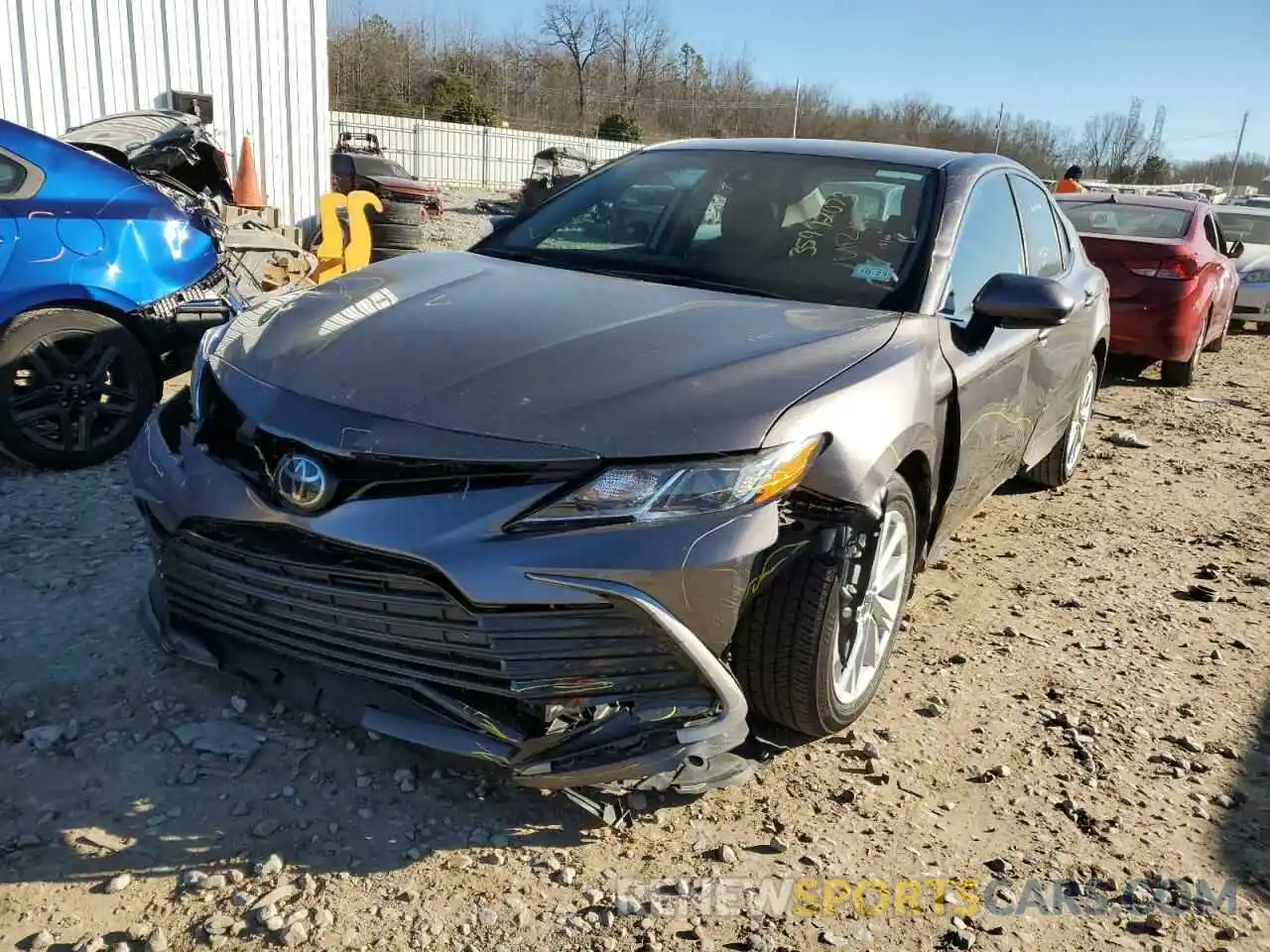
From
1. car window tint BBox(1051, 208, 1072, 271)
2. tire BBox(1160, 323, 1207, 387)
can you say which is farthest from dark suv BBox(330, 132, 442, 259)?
tire BBox(1160, 323, 1207, 387)

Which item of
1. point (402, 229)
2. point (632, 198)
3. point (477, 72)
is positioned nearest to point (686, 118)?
point (477, 72)

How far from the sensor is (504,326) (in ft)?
8.72

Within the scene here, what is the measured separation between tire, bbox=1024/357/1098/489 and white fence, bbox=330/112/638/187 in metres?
24.8

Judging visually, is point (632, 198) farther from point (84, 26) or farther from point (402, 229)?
point (84, 26)

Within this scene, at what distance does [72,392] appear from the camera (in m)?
4.43

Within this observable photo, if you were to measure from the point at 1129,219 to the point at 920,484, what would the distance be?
6843mm

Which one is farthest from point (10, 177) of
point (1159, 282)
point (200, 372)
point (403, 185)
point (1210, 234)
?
point (403, 185)

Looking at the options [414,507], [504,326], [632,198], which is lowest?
[414,507]

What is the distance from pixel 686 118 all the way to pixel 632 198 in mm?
53129

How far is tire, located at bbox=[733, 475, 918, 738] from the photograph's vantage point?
92.2 inches

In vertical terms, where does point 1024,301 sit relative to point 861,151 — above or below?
below

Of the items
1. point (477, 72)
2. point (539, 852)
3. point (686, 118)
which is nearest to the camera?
point (539, 852)

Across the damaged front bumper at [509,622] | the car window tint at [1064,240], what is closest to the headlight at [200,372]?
the damaged front bumper at [509,622]

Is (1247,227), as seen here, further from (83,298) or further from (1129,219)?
(83,298)
